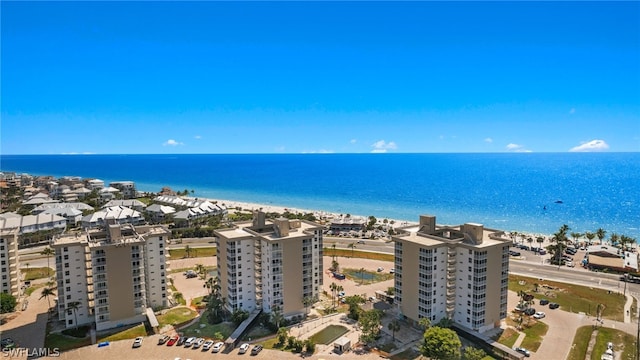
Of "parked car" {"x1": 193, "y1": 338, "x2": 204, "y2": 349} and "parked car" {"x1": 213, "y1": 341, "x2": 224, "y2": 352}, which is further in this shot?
"parked car" {"x1": 193, "y1": 338, "x2": 204, "y2": 349}

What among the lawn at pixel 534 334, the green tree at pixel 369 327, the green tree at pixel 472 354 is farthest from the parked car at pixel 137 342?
the lawn at pixel 534 334

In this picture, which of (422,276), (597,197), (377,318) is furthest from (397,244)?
(597,197)

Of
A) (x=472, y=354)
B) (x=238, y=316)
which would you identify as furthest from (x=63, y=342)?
(x=472, y=354)

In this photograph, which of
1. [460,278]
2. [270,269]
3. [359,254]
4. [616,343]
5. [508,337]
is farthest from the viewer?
[359,254]

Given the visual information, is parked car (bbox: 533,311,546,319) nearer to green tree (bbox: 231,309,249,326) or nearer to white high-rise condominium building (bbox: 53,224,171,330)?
green tree (bbox: 231,309,249,326)

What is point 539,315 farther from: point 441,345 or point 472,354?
point 441,345

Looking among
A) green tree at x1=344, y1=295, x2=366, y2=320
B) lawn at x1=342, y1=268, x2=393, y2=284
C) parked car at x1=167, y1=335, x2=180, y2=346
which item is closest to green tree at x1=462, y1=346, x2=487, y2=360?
green tree at x1=344, y1=295, x2=366, y2=320
